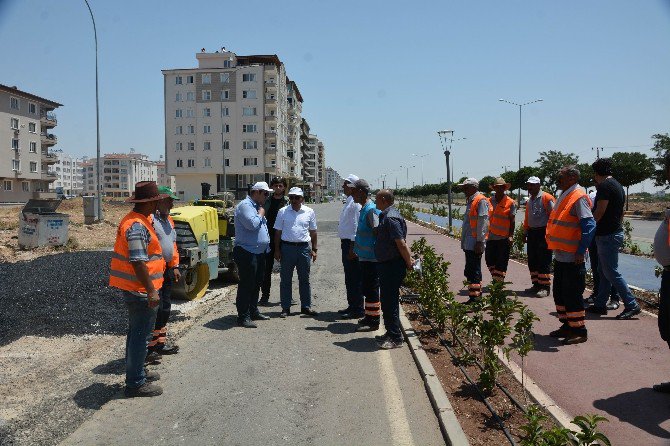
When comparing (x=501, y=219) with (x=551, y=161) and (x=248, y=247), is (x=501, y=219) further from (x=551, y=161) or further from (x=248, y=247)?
(x=551, y=161)

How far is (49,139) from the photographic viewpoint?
78750mm

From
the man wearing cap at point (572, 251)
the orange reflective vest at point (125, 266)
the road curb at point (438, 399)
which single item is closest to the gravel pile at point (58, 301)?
the orange reflective vest at point (125, 266)

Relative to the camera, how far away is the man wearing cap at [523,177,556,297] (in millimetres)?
9141

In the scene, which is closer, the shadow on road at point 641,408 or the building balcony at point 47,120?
the shadow on road at point 641,408

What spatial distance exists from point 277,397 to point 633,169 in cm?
4971

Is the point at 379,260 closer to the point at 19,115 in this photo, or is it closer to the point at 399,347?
the point at 399,347

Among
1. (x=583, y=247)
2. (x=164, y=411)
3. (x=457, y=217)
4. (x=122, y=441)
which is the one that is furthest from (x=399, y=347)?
(x=457, y=217)

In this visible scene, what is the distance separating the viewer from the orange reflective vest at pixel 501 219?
29.0 ft

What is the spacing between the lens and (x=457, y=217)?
31422 millimetres

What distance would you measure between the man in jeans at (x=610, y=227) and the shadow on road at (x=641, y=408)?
258 cm

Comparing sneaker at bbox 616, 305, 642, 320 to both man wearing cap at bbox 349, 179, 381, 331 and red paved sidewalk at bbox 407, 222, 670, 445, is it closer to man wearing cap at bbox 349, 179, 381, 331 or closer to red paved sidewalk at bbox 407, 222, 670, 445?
red paved sidewalk at bbox 407, 222, 670, 445

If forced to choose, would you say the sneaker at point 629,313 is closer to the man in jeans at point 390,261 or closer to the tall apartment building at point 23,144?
the man in jeans at point 390,261

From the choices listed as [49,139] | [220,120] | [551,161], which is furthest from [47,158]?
[551,161]

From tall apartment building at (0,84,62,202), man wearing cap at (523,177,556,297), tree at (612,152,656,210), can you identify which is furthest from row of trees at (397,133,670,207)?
tall apartment building at (0,84,62,202)
